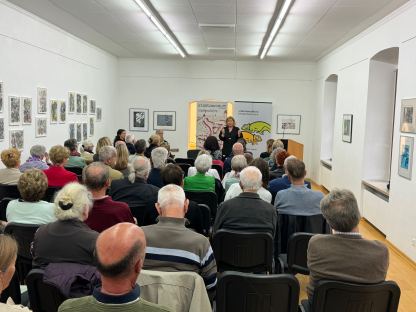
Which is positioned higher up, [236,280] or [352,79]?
[352,79]

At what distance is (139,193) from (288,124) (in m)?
9.80

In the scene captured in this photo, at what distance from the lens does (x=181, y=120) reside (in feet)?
45.2

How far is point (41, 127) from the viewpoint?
816cm

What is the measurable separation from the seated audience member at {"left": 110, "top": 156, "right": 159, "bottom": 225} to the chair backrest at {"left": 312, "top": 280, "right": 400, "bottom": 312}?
6.92ft

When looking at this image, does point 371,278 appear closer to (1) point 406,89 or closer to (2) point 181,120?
(1) point 406,89

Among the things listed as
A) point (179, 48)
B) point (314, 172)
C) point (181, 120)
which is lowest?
point (314, 172)

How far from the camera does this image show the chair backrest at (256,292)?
2354mm

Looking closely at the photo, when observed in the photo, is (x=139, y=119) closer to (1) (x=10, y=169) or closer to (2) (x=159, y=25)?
(2) (x=159, y=25)

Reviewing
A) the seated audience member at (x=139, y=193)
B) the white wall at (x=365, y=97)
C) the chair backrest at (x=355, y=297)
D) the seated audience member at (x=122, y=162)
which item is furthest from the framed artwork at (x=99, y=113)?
the chair backrest at (x=355, y=297)

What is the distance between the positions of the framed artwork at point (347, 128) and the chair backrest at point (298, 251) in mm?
6057

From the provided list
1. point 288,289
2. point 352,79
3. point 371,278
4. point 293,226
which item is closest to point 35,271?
point 288,289

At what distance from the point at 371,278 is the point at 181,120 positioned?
11596 mm

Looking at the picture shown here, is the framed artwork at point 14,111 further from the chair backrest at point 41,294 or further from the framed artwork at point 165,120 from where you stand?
the framed artwork at point 165,120

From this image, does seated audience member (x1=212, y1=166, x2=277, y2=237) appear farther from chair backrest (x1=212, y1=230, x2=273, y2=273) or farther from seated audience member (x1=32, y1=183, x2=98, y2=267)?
seated audience member (x1=32, y1=183, x2=98, y2=267)
